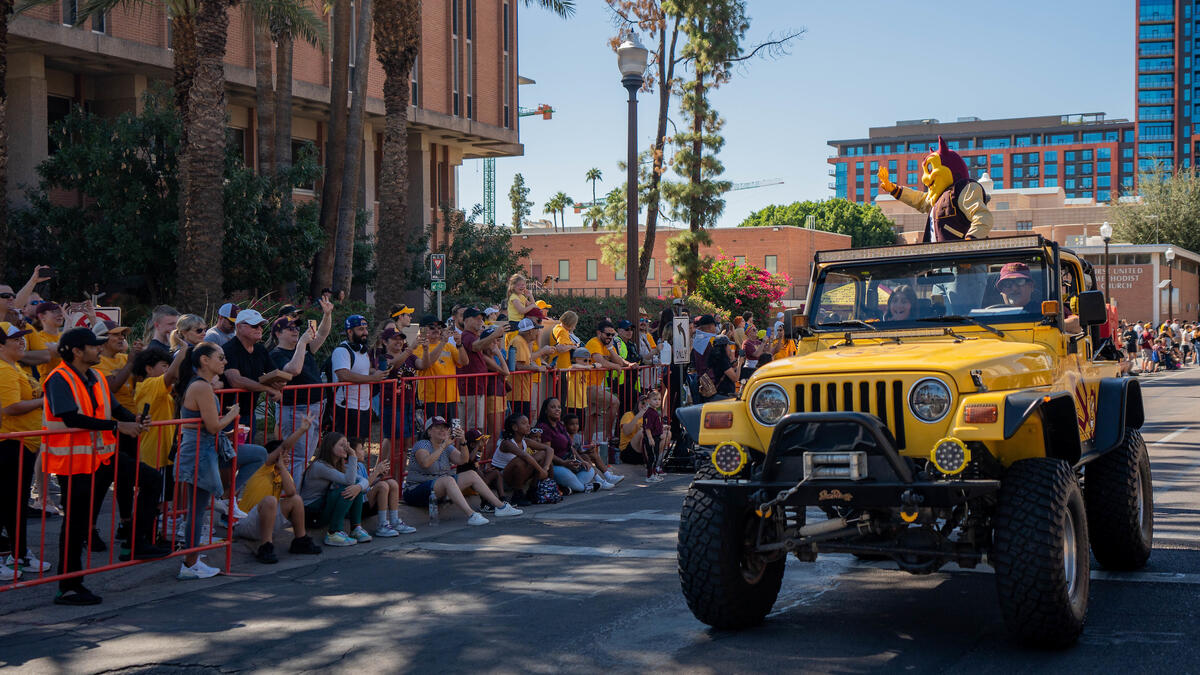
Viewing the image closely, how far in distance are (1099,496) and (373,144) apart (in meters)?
29.9

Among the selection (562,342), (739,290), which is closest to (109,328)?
(562,342)

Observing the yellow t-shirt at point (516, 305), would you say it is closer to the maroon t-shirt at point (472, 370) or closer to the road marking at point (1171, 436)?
the maroon t-shirt at point (472, 370)

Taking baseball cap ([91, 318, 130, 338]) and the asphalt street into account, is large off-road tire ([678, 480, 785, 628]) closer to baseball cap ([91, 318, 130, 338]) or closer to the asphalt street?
the asphalt street

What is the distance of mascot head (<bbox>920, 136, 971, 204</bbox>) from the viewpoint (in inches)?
367

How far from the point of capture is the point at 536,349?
558 inches

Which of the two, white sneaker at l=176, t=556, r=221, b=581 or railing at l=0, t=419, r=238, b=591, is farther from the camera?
white sneaker at l=176, t=556, r=221, b=581

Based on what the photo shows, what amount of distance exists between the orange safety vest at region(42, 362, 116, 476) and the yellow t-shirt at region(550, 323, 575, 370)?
692 cm

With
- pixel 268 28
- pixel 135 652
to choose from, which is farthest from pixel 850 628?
pixel 268 28

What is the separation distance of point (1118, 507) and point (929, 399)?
232 centimetres

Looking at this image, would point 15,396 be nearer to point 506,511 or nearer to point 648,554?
point 506,511

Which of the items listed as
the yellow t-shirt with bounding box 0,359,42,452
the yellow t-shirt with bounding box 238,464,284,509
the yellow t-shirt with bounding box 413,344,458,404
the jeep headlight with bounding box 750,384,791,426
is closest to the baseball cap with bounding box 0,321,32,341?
the yellow t-shirt with bounding box 0,359,42,452

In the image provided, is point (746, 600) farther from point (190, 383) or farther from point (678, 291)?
point (678, 291)

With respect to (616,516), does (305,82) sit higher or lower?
higher

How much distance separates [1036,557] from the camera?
5.46 m
